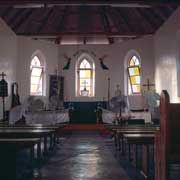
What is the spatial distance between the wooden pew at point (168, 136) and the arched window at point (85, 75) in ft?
36.6

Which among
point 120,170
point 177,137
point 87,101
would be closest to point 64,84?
point 87,101

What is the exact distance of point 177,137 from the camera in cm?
252

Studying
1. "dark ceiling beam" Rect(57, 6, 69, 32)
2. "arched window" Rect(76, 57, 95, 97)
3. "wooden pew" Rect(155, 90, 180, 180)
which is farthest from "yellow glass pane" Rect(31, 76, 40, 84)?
"wooden pew" Rect(155, 90, 180, 180)

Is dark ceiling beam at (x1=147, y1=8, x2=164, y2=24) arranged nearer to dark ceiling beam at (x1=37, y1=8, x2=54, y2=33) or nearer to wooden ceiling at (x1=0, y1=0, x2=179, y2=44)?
wooden ceiling at (x1=0, y1=0, x2=179, y2=44)

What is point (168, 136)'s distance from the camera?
2.45 meters

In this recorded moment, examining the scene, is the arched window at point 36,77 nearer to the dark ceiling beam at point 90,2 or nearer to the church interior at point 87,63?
the church interior at point 87,63

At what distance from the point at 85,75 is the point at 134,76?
7.82 feet

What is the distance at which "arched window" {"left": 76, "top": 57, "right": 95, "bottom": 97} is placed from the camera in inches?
540

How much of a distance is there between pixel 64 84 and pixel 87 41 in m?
2.30

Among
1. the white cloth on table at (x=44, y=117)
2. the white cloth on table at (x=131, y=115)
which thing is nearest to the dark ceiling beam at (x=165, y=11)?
the white cloth on table at (x=131, y=115)

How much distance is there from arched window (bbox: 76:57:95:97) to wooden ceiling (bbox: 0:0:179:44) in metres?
1.31

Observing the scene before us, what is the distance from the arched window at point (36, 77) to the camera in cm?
1261

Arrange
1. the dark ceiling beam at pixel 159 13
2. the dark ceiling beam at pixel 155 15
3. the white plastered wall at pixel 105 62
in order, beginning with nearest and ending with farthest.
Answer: the dark ceiling beam at pixel 159 13, the dark ceiling beam at pixel 155 15, the white plastered wall at pixel 105 62

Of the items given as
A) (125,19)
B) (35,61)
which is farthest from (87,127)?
(125,19)
